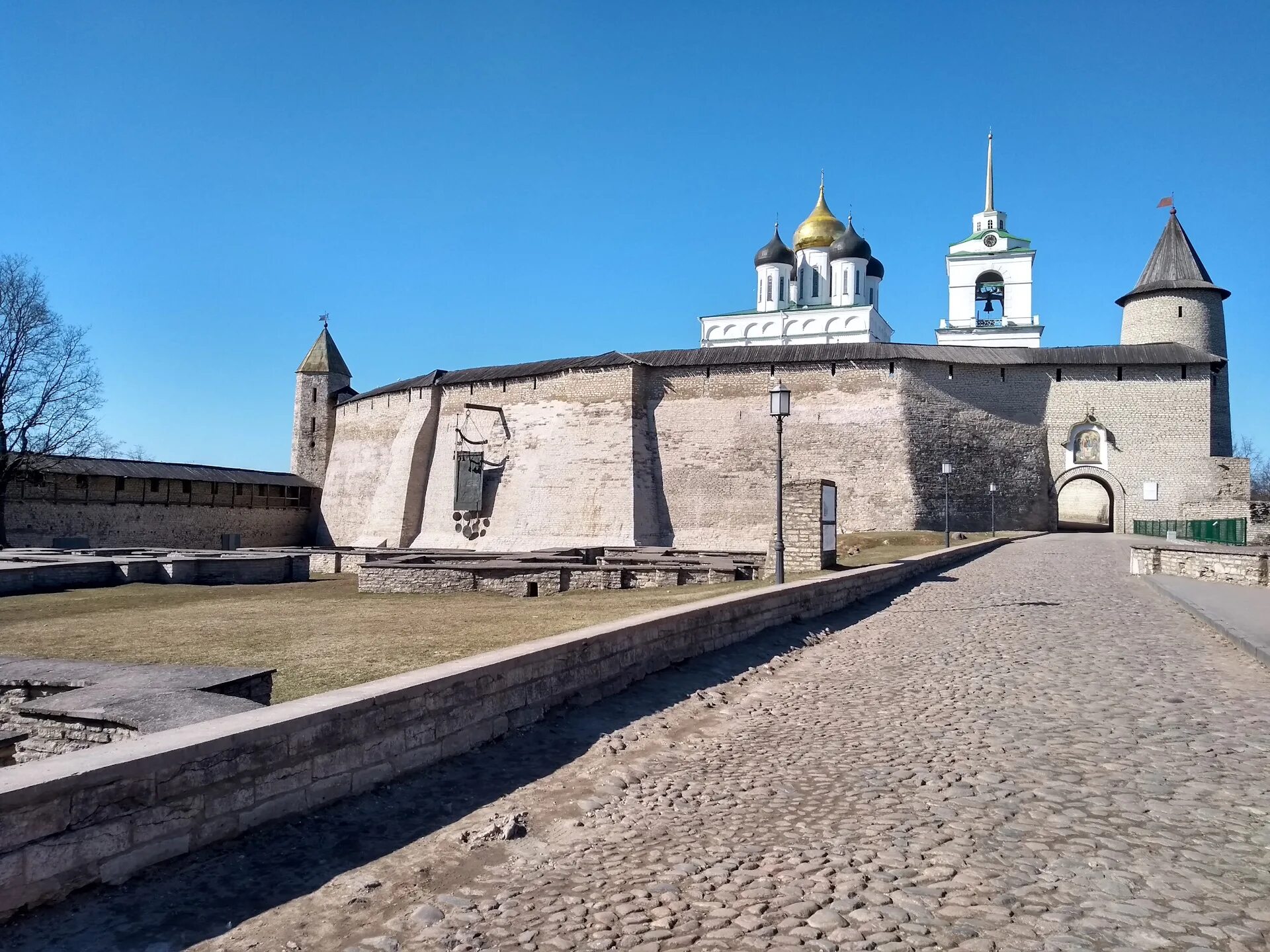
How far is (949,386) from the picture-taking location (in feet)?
104

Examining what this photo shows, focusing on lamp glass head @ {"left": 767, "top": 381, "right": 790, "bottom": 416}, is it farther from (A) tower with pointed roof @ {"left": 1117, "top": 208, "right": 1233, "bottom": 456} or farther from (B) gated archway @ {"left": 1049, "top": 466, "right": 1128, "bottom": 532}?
(A) tower with pointed roof @ {"left": 1117, "top": 208, "right": 1233, "bottom": 456}

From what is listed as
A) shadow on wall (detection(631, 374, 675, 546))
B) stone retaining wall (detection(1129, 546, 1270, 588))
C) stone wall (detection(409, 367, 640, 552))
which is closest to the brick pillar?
stone retaining wall (detection(1129, 546, 1270, 588))

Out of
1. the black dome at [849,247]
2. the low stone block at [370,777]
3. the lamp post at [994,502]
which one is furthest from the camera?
A: the black dome at [849,247]

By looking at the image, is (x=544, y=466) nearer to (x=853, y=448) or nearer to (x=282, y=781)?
(x=853, y=448)

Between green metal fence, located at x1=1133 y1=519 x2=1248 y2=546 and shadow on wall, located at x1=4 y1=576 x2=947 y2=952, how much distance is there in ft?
69.0

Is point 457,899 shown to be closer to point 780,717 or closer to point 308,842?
point 308,842

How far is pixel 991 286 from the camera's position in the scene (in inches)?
1807

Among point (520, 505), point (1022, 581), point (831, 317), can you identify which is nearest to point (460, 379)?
point (520, 505)

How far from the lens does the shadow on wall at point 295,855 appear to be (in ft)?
8.44

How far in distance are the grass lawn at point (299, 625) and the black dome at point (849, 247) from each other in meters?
41.4

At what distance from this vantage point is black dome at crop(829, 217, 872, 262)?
50250 mm

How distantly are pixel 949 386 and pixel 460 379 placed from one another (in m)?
19.3

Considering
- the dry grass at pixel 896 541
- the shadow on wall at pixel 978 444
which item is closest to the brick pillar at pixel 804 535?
the dry grass at pixel 896 541

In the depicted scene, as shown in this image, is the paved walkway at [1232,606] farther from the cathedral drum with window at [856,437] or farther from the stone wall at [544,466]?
the stone wall at [544,466]
